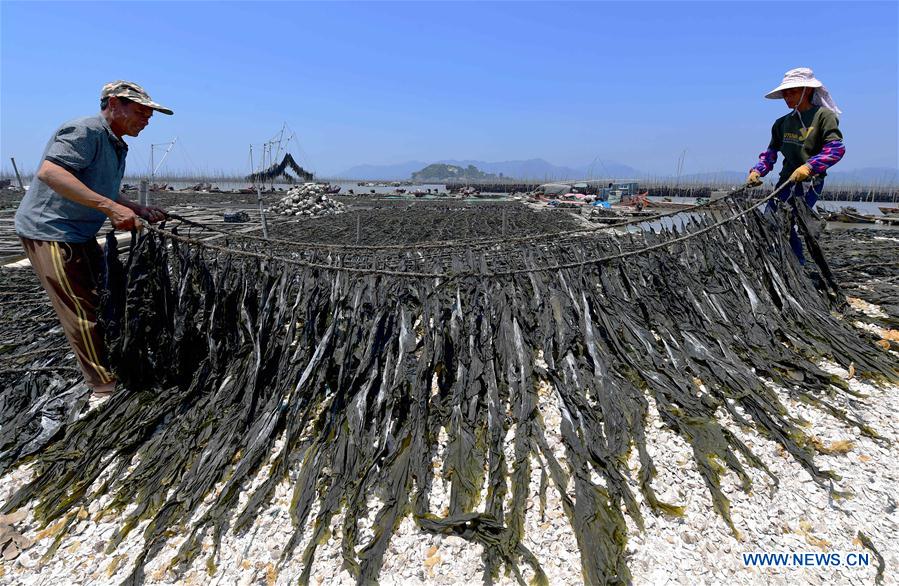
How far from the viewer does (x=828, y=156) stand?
4.39 m

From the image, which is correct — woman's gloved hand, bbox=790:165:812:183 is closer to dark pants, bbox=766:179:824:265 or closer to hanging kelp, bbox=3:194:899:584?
dark pants, bbox=766:179:824:265

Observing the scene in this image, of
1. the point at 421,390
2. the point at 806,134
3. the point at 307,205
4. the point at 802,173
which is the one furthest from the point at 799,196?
the point at 307,205

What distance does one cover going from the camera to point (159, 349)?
135 inches

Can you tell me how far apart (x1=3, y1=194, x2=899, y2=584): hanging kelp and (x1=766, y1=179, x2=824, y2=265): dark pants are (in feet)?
2.23

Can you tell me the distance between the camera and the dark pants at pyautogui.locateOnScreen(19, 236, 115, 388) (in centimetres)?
311

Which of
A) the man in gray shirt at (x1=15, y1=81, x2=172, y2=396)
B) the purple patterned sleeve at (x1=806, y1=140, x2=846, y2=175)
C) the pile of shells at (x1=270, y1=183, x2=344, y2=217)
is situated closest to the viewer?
the man in gray shirt at (x1=15, y1=81, x2=172, y2=396)

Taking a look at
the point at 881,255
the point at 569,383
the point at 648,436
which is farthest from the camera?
the point at 881,255

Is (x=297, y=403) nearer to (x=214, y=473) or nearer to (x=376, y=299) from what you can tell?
(x=214, y=473)

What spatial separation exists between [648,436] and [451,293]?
69.0 inches

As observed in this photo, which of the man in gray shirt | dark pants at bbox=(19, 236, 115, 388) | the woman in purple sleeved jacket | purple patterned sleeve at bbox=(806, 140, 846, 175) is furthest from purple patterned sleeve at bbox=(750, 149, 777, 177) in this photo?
dark pants at bbox=(19, 236, 115, 388)

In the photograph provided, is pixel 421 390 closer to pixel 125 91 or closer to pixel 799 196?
pixel 125 91

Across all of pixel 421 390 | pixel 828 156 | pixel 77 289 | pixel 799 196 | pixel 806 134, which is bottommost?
pixel 421 390

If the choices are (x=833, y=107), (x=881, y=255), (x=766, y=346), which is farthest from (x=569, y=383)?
(x=881, y=255)

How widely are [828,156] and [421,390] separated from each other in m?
4.53
